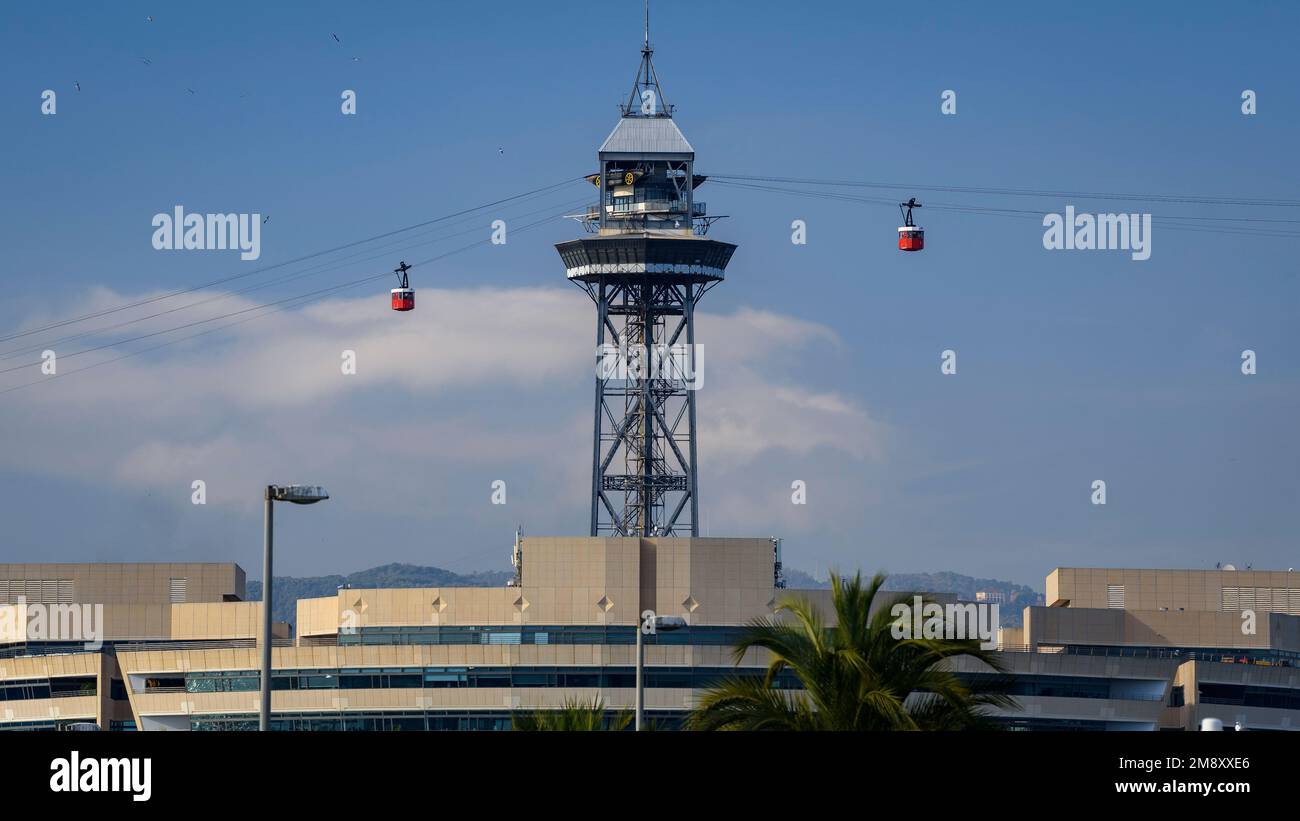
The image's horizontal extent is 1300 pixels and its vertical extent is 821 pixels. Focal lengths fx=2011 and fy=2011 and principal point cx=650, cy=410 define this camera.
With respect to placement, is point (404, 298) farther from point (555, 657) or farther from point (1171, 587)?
point (1171, 587)

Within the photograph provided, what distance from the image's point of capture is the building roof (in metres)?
189

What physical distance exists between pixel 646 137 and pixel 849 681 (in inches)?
5738

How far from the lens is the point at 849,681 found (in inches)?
1893

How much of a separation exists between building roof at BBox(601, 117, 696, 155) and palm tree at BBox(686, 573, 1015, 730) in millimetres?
142984

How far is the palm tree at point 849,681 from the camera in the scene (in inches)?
1871

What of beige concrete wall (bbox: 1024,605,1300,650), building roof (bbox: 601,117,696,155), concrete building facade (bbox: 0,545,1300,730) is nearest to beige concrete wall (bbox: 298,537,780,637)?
concrete building facade (bbox: 0,545,1300,730)

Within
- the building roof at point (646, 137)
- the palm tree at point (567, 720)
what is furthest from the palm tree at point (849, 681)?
the building roof at point (646, 137)

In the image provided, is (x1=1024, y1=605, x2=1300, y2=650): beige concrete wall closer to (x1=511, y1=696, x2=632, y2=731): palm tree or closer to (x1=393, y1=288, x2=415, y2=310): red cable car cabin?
(x1=393, y1=288, x2=415, y2=310): red cable car cabin

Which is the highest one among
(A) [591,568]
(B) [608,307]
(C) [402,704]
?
(B) [608,307]
